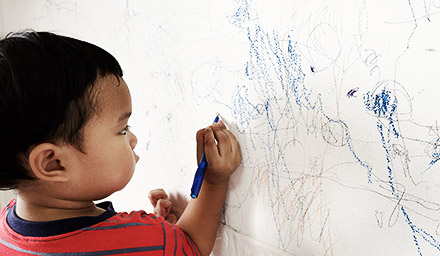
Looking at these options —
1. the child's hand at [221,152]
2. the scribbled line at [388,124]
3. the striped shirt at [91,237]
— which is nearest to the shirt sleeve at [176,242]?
the striped shirt at [91,237]

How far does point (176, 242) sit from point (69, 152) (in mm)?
215

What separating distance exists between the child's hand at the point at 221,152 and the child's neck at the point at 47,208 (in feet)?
0.68

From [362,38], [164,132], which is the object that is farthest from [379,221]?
[164,132]

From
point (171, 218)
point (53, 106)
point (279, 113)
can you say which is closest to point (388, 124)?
point (279, 113)

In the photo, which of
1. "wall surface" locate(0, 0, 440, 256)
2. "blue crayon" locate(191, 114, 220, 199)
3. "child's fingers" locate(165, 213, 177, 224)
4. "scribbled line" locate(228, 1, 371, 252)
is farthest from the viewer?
"child's fingers" locate(165, 213, 177, 224)

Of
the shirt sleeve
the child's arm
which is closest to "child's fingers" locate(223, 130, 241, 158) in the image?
the child's arm

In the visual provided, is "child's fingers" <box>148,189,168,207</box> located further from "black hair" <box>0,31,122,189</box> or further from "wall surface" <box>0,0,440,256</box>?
"black hair" <box>0,31,122,189</box>

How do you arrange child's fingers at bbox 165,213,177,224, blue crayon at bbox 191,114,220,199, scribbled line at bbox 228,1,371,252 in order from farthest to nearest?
1. child's fingers at bbox 165,213,177,224
2. blue crayon at bbox 191,114,220,199
3. scribbled line at bbox 228,1,371,252

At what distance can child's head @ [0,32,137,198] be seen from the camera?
0.49 m

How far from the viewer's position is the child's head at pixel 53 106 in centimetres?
49

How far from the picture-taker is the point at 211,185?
68 centimetres

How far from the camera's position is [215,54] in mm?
658

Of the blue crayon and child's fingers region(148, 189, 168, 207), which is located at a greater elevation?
the blue crayon

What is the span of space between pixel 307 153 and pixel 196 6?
0.32 metres
